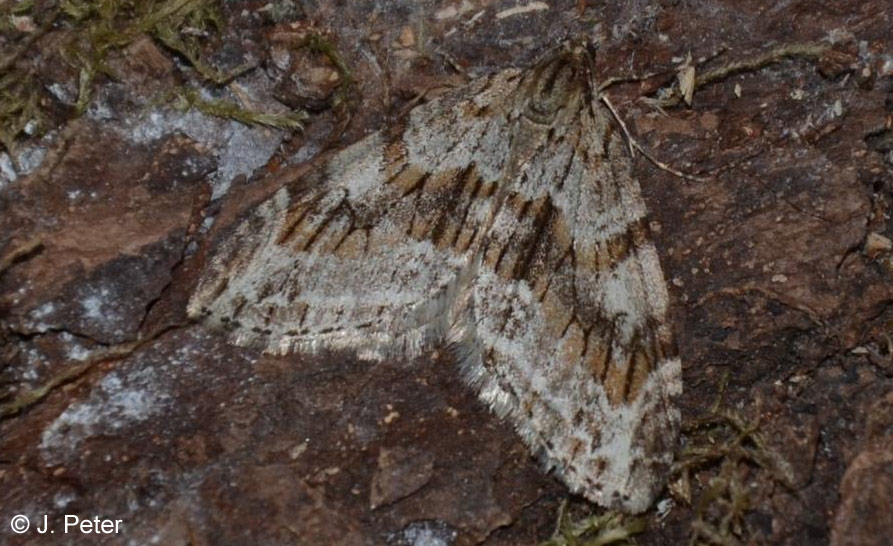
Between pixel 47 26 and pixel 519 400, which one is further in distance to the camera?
pixel 47 26

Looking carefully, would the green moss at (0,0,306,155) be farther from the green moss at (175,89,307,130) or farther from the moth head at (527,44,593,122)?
the moth head at (527,44,593,122)

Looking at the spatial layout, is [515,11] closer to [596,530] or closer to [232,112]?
[232,112]

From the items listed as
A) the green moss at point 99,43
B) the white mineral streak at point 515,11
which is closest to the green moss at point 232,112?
the green moss at point 99,43

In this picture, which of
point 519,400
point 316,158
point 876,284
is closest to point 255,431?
point 519,400

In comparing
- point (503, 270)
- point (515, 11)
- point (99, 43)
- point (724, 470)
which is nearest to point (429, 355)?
point (503, 270)

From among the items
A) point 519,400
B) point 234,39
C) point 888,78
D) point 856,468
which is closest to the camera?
point 856,468

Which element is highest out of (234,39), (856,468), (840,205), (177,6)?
(177,6)

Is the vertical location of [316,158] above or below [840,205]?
above

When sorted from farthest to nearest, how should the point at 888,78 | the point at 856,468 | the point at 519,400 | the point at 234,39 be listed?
the point at 234,39 < the point at 888,78 < the point at 519,400 < the point at 856,468

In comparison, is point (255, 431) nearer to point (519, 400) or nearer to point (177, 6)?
point (519, 400)
